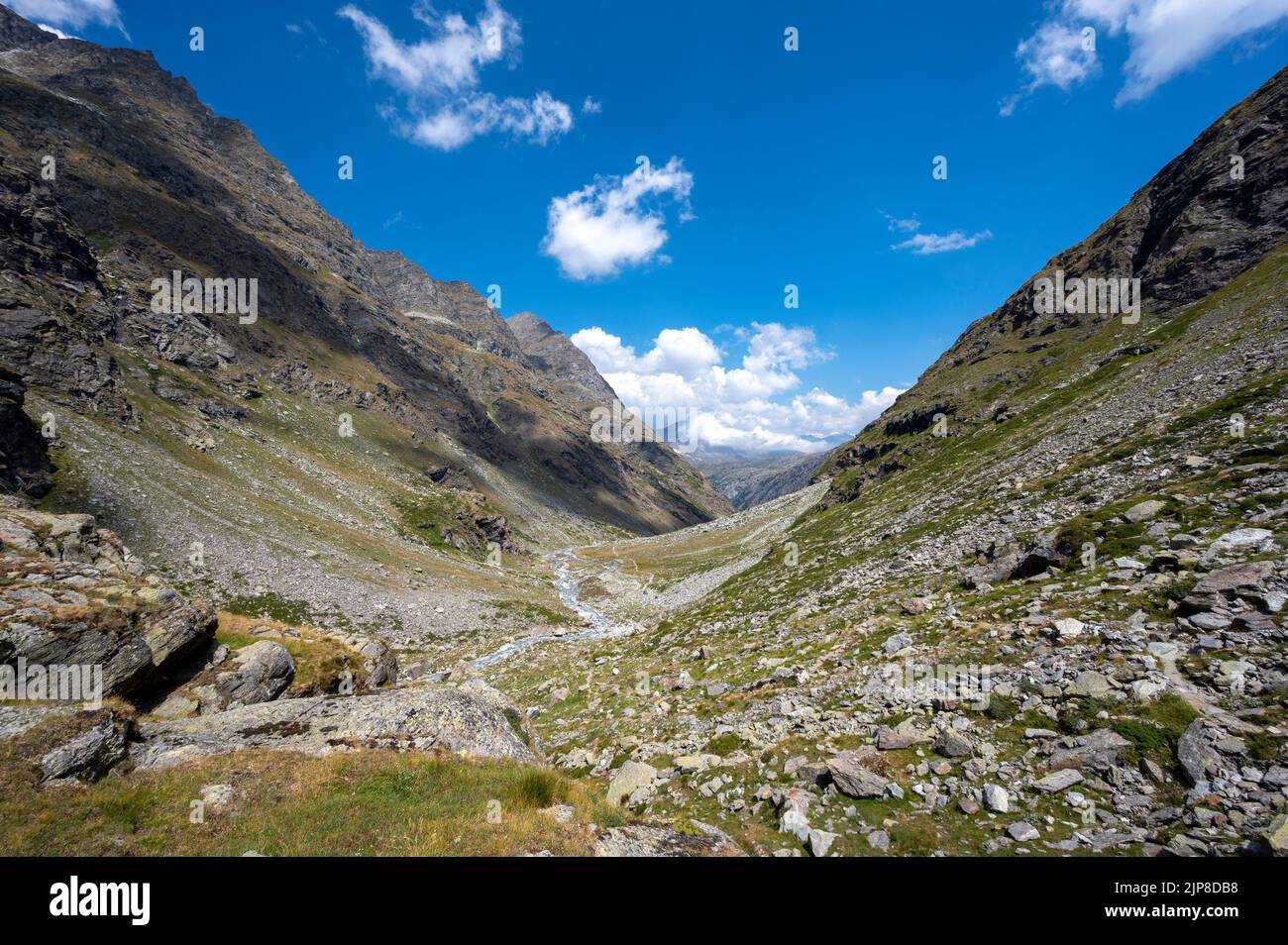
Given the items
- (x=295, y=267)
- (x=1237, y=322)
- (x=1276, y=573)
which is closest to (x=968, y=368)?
(x=1237, y=322)

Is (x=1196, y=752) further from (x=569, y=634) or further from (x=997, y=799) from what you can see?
(x=569, y=634)

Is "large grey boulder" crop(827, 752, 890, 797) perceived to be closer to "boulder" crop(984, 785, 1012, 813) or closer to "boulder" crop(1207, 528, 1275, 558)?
"boulder" crop(984, 785, 1012, 813)

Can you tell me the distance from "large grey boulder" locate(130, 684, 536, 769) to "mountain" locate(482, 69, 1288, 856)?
4.89 m

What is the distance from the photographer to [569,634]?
202 feet

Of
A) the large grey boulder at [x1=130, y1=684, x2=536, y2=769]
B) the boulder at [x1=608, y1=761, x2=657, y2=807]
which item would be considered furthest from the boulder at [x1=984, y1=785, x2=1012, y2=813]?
the large grey boulder at [x1=130, y1=684, x2=536, y2=769]

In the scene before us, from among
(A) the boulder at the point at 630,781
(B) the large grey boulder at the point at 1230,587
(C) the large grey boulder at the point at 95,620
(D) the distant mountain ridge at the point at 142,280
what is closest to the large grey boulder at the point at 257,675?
(C) the large grey boulder at the point at 95,620

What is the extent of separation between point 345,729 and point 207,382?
4559 inches

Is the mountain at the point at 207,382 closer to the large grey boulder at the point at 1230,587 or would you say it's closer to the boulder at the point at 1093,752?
the boulder at the point at 1093,752

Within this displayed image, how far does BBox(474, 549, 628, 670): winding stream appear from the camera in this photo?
49781 millimetres

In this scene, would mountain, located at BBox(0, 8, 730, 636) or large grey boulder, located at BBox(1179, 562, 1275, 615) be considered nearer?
large grey boulder, located at BBox(1179, 562, 1275, 615)

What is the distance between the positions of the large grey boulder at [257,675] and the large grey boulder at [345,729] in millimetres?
3541

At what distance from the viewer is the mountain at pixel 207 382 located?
181 ft

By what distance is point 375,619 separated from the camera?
173 feet
